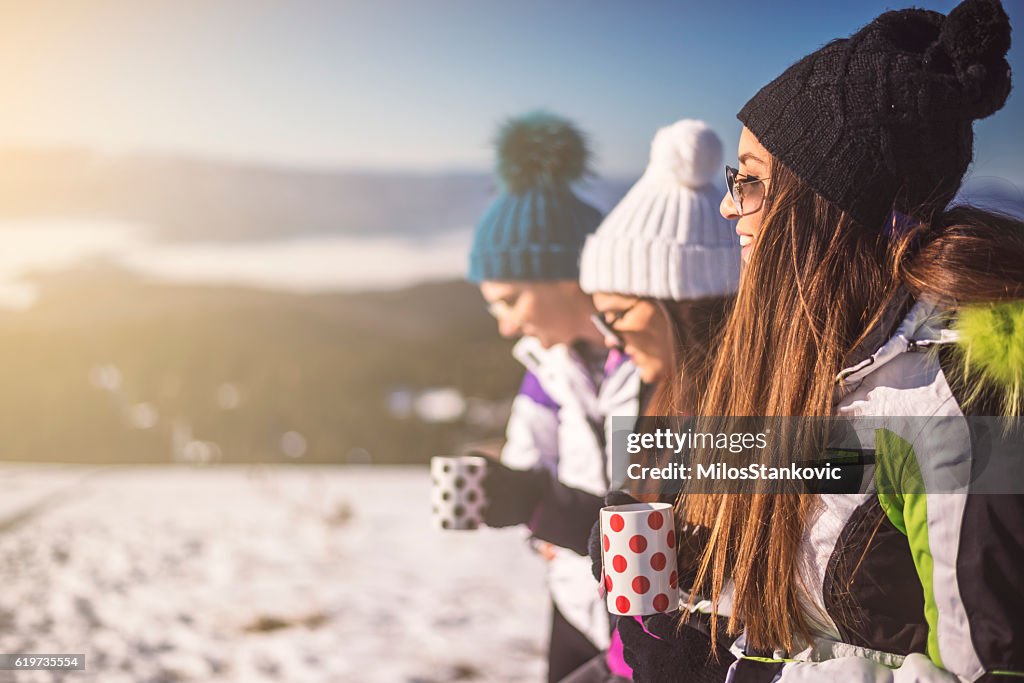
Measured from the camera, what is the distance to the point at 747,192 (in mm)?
966

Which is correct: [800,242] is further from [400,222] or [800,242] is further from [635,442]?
[400,222]

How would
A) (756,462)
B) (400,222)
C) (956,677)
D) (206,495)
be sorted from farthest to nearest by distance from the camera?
(400,222) < (206,495) < (756,462) < (956,677)

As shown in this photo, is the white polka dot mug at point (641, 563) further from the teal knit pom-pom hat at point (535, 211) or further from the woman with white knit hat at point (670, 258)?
the teal knit pom-pom hat at point (535, 211)

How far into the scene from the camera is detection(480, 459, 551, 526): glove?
1.39 m

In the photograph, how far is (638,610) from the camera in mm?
912

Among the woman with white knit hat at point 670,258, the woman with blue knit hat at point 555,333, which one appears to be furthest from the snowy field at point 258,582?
the woman with white knit hat at point 670,258

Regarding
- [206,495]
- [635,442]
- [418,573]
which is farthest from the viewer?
[206,495]

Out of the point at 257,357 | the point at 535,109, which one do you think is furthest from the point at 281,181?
the point at 535,109

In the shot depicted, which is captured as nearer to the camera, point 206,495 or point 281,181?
point 206,495

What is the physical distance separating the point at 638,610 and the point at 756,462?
21 cm

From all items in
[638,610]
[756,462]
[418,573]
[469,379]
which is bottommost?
[418,573]

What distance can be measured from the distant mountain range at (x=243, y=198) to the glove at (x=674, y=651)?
5.25 metres

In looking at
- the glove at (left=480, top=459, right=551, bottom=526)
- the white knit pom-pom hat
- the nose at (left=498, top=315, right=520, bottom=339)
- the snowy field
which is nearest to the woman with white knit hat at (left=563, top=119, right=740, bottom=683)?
the white knit pom-pom hat

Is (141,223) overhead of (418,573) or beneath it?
overhead
